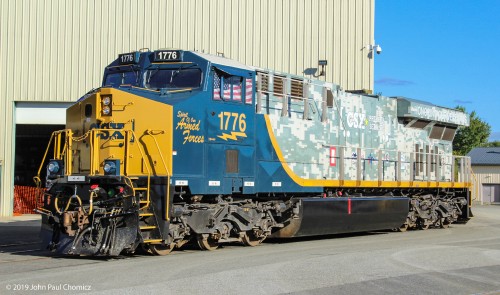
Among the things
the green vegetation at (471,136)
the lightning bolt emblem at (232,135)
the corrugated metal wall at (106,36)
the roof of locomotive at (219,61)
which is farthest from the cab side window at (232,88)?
the green vegetation at (471,136)

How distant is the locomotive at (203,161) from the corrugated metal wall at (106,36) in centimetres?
943

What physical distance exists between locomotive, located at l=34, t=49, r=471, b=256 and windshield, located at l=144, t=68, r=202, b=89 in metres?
0.02

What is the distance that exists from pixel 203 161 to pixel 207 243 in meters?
1.88

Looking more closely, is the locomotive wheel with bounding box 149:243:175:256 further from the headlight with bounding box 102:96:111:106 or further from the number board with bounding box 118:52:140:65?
the number board with bounding box 118:52:140:65

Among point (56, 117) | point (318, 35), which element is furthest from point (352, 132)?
point (56, 117)

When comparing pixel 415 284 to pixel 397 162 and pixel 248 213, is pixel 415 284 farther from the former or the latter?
pixel 397 162

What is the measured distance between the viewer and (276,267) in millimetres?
11344

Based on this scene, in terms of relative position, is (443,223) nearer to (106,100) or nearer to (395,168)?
(395,168)

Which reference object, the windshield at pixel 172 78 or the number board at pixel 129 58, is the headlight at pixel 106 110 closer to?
the windshield at pixel 172 78

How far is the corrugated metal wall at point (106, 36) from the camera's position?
91.7 ft

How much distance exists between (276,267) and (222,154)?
3605 mm

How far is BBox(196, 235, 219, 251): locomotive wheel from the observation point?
1405 cm

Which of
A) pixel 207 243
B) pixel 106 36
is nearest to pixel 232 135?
pixel 207 243

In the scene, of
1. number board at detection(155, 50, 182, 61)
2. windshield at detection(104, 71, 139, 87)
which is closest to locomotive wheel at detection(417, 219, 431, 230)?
number board at detection(155, 50, 182, 61)
